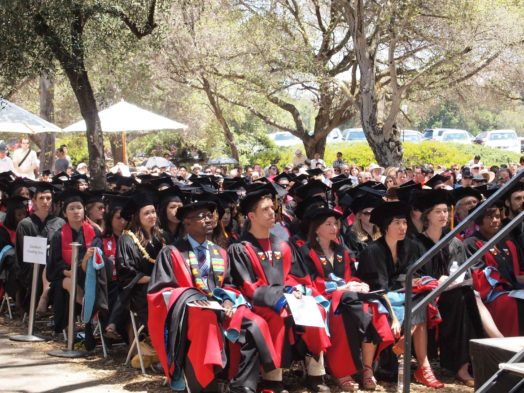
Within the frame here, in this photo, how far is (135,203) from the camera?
890 centimetres

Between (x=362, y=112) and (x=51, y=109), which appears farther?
(x=51, y=109)

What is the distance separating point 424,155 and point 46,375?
95.5ft

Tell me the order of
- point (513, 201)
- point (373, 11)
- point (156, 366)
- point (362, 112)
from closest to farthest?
point (156, 366)
point (513, 201)
point (373, 11)
point (362, 112)

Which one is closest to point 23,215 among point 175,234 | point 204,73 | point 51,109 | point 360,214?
point 175,234

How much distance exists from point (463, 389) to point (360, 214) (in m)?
2.92

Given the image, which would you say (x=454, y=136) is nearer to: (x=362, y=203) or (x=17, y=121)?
(x=17, y=121)

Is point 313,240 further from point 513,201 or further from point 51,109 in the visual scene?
point 51,109

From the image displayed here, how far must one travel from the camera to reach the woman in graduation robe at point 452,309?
8.38 metres

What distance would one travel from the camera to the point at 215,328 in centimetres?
732

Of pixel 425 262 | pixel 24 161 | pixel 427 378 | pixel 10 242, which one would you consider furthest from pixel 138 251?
pixel 24 161

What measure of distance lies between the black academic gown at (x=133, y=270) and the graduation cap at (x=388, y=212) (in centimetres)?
223

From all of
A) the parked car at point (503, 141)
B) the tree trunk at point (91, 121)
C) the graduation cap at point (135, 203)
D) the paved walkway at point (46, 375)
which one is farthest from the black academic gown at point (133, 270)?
the parked car at point (503, 141)

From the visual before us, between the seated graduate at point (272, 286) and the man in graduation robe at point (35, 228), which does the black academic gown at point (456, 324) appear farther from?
the man in graduation robe at point (35, 228)

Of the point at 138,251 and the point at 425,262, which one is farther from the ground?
the point at 425,262
